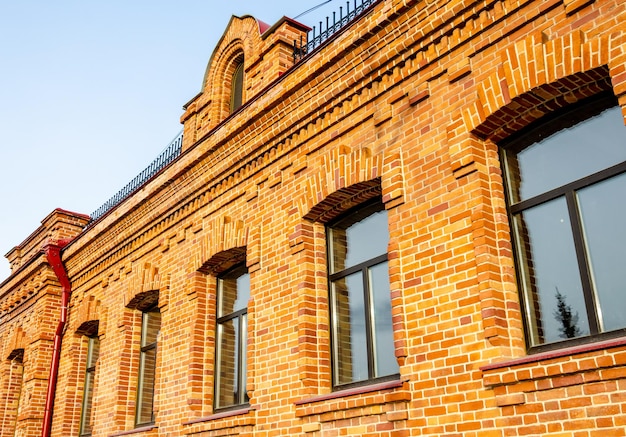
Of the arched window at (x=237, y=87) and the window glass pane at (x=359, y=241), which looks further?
the arched window at (x=237, y=87)

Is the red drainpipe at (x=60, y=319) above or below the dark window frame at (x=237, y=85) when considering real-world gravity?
below

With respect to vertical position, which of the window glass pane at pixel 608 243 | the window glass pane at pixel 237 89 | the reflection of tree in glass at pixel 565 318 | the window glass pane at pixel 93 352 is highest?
the window glass pane at pixel 237 89

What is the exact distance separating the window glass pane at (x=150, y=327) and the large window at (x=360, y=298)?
14.8ft

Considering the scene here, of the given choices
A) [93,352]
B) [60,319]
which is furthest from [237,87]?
[60,319]

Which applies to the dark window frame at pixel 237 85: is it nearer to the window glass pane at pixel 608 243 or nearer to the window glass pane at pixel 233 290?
the window glass pane at pixel 233 290

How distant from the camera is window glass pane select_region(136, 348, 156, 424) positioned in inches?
405

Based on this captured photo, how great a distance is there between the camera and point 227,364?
881 centimetres

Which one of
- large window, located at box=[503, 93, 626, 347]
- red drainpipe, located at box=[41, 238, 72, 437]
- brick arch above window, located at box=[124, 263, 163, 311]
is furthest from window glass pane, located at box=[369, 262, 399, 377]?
red drainpipe, located at box=[41, 238, 72, 437]

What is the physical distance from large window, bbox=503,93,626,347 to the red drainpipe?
392 inches

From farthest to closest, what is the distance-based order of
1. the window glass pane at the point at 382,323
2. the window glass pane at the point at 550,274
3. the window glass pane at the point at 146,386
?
the window glass pane at the point at 146,386
the window glass pane at the point at 382,323
the window glass pane at the point at 550,274

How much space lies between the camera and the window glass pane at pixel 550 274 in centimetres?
510

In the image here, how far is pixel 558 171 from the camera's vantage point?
5.47 meters

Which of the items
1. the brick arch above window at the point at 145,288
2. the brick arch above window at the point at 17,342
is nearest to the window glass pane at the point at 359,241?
the brick arch above window at the point at 145,288

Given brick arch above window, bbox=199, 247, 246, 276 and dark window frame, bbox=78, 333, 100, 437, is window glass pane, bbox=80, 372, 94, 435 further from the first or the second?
brick arch above window, bbox=199, 247, 246, 276
